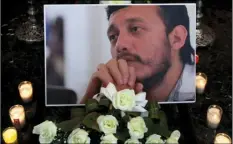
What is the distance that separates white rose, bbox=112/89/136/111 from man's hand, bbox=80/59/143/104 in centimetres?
24

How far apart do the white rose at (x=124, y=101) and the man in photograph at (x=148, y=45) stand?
28 cm

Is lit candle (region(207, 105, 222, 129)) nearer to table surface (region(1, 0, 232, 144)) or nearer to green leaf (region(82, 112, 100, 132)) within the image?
table surface (region(1, 0, 232, 144))

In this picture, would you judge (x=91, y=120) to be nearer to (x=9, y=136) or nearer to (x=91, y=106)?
(x=91, y=106)

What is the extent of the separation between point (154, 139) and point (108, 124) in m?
0.10

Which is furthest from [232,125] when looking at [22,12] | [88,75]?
[22,12]

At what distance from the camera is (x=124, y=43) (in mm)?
1306

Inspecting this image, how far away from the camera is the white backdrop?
1311mm

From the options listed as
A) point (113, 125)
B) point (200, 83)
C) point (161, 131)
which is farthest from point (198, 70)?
point (113, 125)

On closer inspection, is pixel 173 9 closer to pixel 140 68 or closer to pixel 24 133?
pixel 140 68

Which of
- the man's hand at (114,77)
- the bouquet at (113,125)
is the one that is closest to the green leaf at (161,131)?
the bouquet at (113,125)

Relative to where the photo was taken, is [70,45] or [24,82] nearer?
[70,45]

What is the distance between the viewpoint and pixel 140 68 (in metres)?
1.31

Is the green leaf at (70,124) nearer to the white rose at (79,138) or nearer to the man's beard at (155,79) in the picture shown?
the white rose at (79,138)

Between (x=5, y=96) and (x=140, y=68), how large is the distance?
1.48ft
